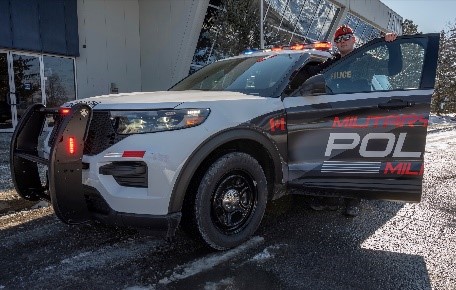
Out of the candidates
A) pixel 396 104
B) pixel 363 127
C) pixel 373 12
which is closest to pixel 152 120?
pixel 363 127

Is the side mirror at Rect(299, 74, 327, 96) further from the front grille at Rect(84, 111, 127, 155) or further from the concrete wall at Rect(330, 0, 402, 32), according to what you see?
the concrete wall at Rect(330, 0, 402, 32)

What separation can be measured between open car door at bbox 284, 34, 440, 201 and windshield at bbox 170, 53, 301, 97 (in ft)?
1.00

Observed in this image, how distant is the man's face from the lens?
3848 millimetres

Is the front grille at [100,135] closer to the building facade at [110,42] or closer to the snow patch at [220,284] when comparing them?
the snow patch at [220,284]

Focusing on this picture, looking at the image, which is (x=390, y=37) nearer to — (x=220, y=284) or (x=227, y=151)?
(x=227, y=151)

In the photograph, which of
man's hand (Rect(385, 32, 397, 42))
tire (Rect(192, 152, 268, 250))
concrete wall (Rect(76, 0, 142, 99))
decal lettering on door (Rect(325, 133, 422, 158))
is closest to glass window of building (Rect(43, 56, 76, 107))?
concrete wall (Rect(76, 0, 142, 99))

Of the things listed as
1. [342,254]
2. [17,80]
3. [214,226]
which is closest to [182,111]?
[214,226]

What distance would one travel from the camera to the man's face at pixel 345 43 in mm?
3848

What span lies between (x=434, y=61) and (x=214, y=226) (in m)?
2.29

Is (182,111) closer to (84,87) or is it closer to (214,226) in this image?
(214,226)

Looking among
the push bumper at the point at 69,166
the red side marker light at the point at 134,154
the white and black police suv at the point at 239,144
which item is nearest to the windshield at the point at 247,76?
the white and black police suv at the point at 239,144

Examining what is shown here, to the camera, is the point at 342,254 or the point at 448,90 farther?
the point at 448,90

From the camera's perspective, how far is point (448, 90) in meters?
30.8

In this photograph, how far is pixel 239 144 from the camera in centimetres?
296
